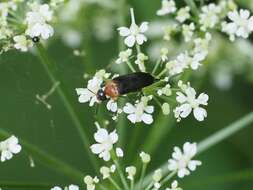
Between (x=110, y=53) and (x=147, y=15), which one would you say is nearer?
(x=147, y=15)

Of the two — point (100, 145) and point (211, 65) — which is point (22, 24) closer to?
point (100, 145)

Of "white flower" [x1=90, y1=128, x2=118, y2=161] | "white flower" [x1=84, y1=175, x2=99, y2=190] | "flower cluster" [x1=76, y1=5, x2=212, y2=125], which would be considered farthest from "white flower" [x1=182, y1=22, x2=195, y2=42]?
"white flower" [x1=84, y1=175, x2=99, y2=190]

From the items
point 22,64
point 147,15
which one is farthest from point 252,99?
point 22,64

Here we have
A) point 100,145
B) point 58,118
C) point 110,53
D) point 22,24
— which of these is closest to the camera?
point 100,145

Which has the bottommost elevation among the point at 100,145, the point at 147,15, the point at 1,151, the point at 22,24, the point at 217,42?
the point at 100,145

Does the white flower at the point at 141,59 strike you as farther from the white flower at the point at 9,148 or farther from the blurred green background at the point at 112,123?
the blurred green background at the point at 112,123

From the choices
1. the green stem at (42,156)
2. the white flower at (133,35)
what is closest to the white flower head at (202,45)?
the white flower at (133,35)
